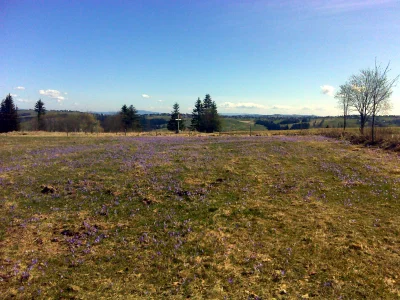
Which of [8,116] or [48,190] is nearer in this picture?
[48,190]

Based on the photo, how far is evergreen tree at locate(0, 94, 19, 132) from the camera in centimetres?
8875

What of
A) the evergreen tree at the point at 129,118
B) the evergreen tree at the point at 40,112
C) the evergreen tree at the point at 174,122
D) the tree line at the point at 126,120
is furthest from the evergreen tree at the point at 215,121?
the evergreen tree at the point at 40,112

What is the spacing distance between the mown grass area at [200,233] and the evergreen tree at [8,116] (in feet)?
306

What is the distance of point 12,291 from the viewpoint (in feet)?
19.4

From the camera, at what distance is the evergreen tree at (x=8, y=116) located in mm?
88750

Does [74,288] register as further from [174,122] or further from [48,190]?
[174,122]

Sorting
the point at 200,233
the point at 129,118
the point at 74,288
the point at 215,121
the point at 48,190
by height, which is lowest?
the point at 74,288

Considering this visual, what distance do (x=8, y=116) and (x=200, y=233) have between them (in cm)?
10822

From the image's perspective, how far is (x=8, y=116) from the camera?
89.1 metres

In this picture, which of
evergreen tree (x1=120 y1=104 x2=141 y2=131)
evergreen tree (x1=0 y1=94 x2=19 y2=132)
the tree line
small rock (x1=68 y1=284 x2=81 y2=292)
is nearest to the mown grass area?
small rock (x1=68 y1=284 x2=81 y2=292)

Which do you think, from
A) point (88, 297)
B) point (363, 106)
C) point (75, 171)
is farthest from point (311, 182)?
point (363, 106)

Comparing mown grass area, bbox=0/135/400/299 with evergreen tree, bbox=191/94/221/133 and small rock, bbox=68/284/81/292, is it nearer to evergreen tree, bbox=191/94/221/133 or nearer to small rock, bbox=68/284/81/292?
small rock, bbox=68/284/81/292

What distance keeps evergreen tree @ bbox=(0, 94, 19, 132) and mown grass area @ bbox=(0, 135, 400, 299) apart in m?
93.1

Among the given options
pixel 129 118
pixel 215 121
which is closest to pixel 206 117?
pixel 215 121
